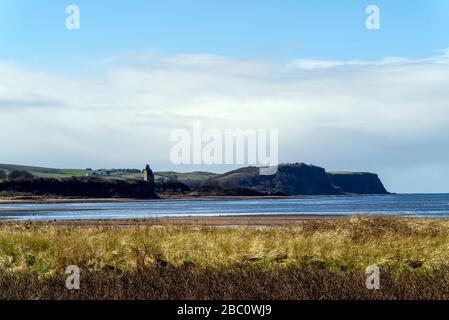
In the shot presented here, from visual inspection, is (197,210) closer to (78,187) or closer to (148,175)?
(78,187)

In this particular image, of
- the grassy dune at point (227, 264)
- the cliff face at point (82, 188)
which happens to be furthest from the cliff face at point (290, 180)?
the grassy dune at point (227, 264)

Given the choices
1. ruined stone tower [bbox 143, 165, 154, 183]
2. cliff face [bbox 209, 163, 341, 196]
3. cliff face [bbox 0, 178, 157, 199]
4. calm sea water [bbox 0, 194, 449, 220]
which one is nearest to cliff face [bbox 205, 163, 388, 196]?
cliff face [bbox 209, 163, 341, 196]

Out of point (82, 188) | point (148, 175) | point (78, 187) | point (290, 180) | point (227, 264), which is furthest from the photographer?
point (290, 180)

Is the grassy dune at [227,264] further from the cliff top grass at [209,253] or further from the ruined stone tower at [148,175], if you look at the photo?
the ruined stone tower at [148,175]

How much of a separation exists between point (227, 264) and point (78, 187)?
4363 inches

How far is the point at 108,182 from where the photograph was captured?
5094 inches

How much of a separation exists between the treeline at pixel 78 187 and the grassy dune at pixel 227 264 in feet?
328

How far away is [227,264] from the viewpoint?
46.7 ft

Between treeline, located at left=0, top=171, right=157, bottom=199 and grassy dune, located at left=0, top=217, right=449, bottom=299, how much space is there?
99.9m

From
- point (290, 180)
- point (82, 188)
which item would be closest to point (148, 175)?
point (82, 188)
